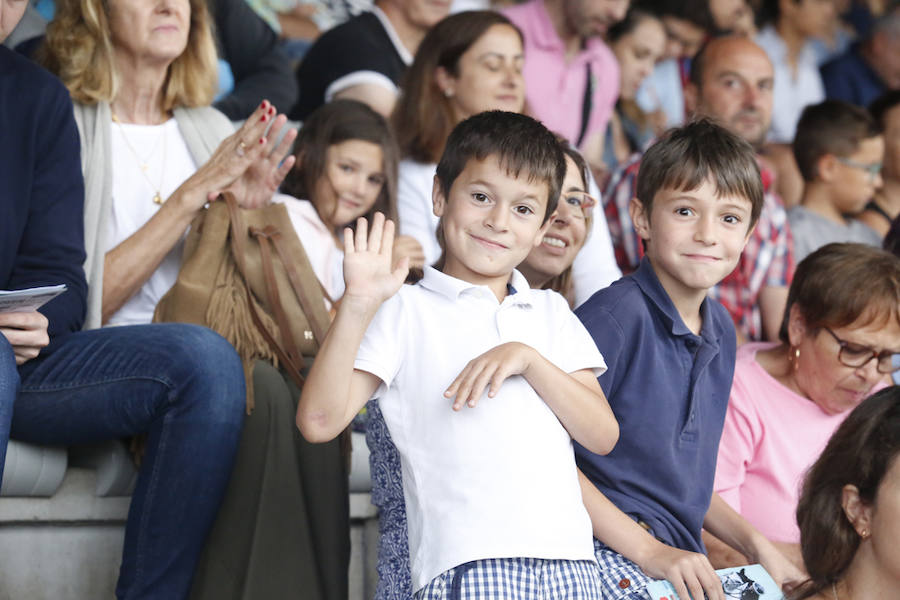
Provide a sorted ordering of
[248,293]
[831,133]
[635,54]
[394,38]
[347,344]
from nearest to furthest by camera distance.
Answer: [347,344], [248,293], [394,38], [831,133], [635,54]

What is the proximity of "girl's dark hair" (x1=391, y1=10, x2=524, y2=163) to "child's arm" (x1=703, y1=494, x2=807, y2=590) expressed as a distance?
1.37 metres

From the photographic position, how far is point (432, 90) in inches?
124

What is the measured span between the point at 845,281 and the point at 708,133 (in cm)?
57

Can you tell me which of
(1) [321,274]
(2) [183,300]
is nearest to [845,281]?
(1) [321,274]

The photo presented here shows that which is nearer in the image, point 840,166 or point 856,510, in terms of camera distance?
point 856,510

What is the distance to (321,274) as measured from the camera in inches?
106

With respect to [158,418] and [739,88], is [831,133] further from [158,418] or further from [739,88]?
[158,418]

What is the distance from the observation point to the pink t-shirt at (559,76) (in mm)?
3865

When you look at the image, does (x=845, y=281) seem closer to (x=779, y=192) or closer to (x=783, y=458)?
(x=783, y=458)

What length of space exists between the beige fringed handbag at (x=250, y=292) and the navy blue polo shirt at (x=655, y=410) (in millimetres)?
645

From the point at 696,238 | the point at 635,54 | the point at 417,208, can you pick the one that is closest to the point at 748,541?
the point at 696,238

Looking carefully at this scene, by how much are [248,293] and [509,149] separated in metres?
0.76

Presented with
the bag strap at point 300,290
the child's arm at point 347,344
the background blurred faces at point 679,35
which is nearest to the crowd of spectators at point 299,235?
the bag strap at point 300,290

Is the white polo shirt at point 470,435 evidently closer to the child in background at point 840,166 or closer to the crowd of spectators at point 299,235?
the crowd of spectators at point 299,235
